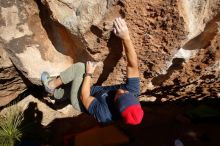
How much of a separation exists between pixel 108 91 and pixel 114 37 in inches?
17.6

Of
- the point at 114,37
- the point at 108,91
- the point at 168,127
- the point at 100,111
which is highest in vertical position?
the point at 114,37

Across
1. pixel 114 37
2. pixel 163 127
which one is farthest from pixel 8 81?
pixel 163 127

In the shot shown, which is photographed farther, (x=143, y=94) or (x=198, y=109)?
(x=198, y=109)

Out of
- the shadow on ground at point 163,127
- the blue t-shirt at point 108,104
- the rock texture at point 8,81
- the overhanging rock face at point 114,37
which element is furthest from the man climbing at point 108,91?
the shadow on ground at point 163,127

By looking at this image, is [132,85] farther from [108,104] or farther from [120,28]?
[120,28]

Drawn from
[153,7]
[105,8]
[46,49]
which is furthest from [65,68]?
[153,7]

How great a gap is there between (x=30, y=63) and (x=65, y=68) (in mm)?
312

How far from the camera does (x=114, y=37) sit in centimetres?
231

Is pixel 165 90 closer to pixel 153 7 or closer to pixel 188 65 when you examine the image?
pixel 188 65

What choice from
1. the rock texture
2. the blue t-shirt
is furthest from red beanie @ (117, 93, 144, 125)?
the rock texture

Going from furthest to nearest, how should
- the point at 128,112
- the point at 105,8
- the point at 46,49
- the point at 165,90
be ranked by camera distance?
1. the point at 165,90
2. the point at 46,49
3. the point at 105,8
4. the point at 128,112

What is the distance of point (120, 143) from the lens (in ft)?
12.8

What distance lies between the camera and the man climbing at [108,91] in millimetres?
2037

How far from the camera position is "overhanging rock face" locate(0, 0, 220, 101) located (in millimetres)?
2152
